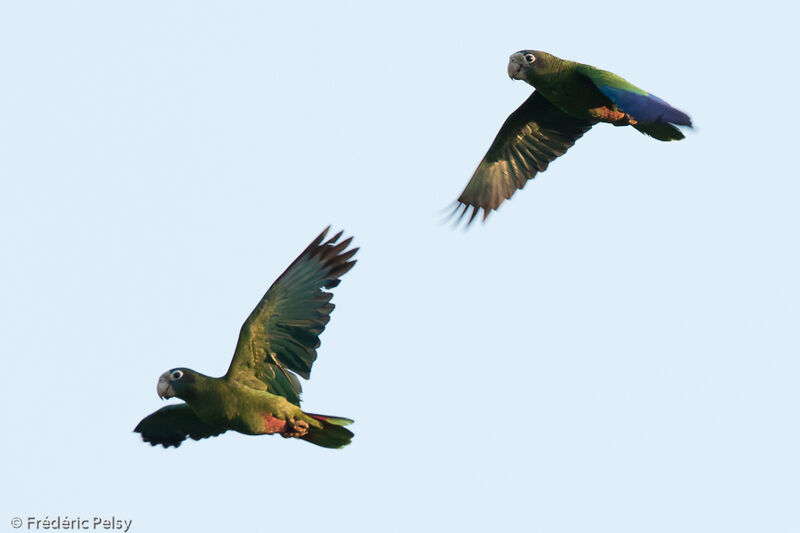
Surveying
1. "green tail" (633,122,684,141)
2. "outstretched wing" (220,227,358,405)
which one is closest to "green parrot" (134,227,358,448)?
"outstretched wing" (220,227,358,405)

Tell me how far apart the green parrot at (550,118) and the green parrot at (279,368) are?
3330 millimetres

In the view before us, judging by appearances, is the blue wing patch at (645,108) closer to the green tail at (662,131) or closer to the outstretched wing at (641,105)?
the outstretched wing at (641,105)

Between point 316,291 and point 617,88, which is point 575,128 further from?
point 316,291

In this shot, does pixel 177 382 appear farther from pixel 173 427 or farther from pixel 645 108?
pixel 645 108

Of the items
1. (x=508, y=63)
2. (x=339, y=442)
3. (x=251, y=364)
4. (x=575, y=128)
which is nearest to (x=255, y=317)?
(x=251, y=364)

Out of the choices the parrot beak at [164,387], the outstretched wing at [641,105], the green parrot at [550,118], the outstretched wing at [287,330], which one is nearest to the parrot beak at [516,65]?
the green parrot at [550,118]

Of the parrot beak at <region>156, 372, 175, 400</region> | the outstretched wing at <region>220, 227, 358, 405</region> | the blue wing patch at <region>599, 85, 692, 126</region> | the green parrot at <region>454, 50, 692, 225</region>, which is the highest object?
the green parrot at <region>454, 50, 692, 225</region>

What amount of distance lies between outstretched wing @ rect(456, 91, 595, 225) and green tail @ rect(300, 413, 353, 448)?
4.59 metres

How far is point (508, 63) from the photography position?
1512cm

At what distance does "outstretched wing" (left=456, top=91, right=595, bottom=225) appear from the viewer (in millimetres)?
16406

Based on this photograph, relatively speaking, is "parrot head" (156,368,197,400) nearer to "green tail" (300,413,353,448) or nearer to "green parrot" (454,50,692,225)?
"green tail" (300,413,353,448)

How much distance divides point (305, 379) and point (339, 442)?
801 millimetres

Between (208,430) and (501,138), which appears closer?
(208,430)

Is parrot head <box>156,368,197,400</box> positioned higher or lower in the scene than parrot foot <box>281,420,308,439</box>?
higher
